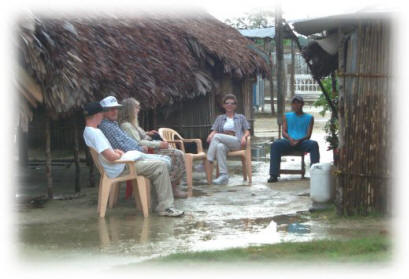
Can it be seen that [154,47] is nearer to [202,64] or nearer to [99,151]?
[202,64]

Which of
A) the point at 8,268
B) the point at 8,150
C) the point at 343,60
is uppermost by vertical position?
the point at 343,60

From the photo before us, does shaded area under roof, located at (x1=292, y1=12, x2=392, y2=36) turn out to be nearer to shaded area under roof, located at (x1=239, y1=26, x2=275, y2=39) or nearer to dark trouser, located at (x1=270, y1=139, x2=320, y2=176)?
dark trouser, located at (x1=270, y1=139, x2=320, y2=176)

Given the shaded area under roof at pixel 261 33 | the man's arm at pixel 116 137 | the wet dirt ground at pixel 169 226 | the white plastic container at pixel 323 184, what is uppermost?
the shaded area under roof at pixel 261 33

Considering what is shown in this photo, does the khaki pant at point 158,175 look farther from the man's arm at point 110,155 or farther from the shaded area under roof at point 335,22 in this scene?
the shaded area under roof at point 335,22

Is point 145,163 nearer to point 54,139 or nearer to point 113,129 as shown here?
point 113,129

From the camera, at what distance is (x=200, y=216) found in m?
9.06

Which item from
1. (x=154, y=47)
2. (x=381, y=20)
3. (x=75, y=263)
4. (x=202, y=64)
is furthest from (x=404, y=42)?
(x=202, y=64)

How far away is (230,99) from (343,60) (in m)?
3.85

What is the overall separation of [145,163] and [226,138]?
2.94 m

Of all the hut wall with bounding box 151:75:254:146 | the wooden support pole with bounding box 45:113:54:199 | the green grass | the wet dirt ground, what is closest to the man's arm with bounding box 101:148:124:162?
the wet dirt ground

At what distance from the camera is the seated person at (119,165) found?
29.5 ft

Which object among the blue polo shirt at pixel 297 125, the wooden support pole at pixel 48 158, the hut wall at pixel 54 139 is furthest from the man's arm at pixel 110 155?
the hut wall at pixel 54 139

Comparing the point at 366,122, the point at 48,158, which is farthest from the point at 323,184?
the point at 48,158

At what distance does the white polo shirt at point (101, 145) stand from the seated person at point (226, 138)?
2935 mm
